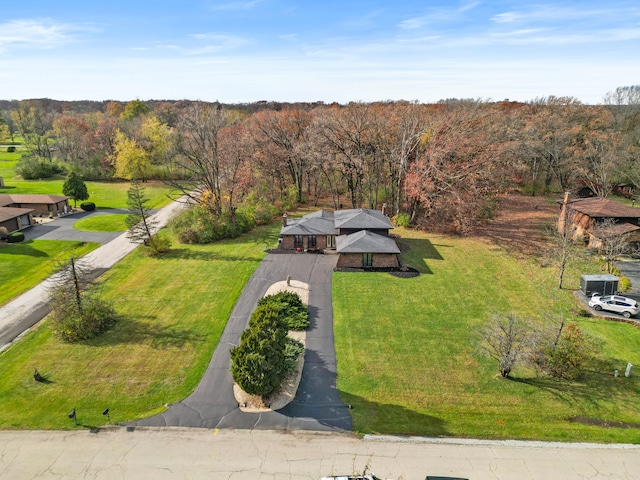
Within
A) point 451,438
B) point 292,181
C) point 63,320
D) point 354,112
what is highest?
point 354,112

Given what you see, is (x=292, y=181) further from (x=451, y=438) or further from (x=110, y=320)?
(x=451, y=438)

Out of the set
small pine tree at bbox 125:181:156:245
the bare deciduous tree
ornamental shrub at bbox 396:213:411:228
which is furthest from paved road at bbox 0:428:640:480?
ornamental shrub at bbox 396:213:411:228

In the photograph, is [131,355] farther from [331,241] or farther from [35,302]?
[331,241]

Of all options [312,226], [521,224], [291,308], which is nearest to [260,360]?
[291,308]

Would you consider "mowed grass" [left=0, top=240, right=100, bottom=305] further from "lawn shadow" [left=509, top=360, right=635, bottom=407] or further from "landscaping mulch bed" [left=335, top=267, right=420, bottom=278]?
"lawn shadow" [left=509, top=360, right=635, bottom=407]

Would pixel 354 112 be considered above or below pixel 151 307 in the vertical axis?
above

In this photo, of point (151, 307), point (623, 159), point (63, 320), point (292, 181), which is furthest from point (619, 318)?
point (292, 181)
